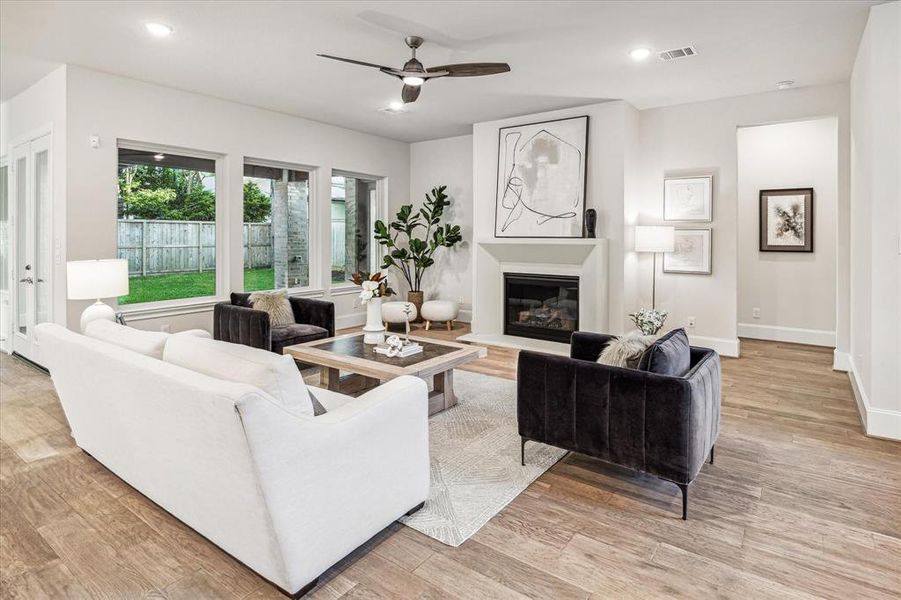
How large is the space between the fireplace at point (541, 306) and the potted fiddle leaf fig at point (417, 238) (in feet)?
4.35

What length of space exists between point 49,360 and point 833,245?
7.47 metres

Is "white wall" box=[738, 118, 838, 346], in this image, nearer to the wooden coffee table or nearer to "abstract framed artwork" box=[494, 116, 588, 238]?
"abstract framed artwork" box=[494, 116, 588, 238]

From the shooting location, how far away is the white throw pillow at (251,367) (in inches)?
72.8

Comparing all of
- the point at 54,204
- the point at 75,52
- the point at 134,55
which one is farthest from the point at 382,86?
the point at 54,204

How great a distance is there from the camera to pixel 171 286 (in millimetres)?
5555

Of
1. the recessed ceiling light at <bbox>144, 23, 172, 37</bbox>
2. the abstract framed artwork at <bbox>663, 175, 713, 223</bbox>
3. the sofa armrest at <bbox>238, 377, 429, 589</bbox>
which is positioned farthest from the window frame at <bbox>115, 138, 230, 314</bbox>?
the abstract framed artwork at <bbox>663, 175, 713, 223</bbox>

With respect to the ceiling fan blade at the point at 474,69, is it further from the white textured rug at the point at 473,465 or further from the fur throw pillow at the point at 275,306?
the fur throw pillow at the point at 275,306

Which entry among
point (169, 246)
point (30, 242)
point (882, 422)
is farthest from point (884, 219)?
point (30, 242)

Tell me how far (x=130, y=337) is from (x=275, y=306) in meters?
2.69

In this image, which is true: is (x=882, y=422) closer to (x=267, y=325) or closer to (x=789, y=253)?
(x=789, y=253)

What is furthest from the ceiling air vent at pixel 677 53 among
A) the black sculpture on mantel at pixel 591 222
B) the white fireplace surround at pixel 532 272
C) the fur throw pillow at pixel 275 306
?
the fur throw pillow at pixel 275 306

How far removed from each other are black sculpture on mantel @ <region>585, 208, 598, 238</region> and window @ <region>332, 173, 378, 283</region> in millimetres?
3441

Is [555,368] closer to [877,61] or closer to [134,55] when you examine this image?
[877,61]

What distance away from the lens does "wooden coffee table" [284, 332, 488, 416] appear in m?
3.48
